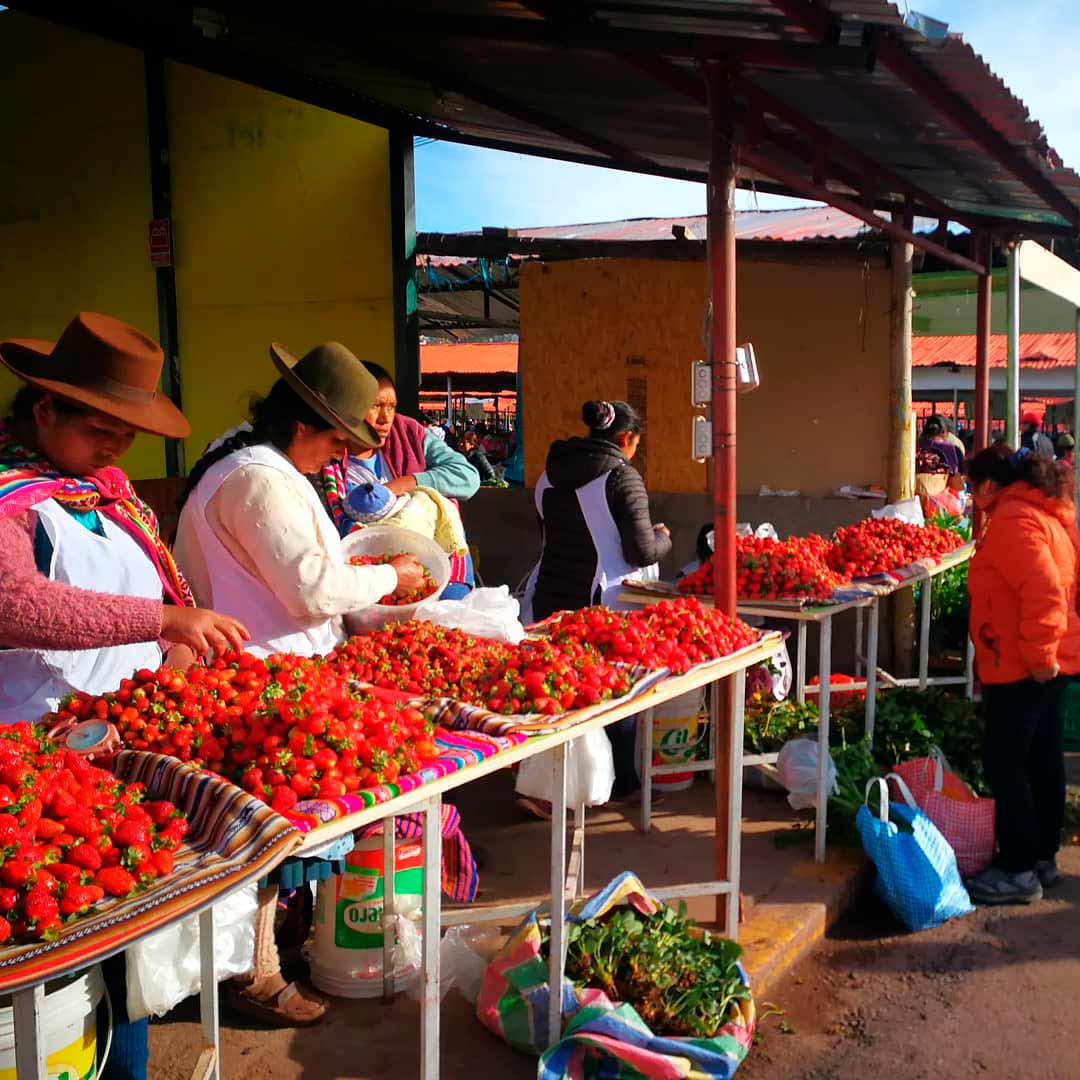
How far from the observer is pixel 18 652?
2.66 metres

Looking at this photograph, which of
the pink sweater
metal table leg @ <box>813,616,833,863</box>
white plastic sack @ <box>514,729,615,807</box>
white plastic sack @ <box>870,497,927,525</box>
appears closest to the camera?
the pink sweater

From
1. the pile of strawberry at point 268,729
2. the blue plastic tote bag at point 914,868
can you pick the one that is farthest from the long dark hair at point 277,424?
the blue plastic tote bag at point 914,868

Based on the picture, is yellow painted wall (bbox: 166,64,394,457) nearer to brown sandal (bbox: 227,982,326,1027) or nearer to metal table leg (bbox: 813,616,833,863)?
metal table leg (bbox: 813,616,833,863)

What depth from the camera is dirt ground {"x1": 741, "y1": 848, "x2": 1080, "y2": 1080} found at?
362cm

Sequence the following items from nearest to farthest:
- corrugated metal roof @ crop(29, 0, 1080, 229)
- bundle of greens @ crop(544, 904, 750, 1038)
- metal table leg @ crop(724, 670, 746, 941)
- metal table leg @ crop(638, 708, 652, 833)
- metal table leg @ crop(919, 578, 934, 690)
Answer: bundle of greens @ crop(544, 904, 750, 1038) → corrugated metal roof @ crop(29, 0, 1080, 229) → metal table leg @ crop(724, 670, 746, 941) → metal table leg @ crop(638, 708, 652, 833) → metal table leg @ crop(919, 578, 934, 690)

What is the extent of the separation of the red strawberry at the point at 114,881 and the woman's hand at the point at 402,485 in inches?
120

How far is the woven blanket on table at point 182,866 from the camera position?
1.63 metres

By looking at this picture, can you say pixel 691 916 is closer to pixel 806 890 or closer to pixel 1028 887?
pixel 806 890

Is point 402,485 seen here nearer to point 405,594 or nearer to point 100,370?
point 405,594

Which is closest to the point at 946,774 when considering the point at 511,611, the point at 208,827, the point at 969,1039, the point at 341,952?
the point at 969,1039

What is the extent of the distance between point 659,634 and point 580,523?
196cm

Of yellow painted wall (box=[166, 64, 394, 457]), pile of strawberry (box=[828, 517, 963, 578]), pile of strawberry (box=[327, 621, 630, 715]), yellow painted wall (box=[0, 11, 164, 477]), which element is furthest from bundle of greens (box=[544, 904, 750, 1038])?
yellow painted wall (box=[0, 11, 164, 477])

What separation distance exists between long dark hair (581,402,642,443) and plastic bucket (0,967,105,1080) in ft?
12.3

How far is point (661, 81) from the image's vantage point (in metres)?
4.35
